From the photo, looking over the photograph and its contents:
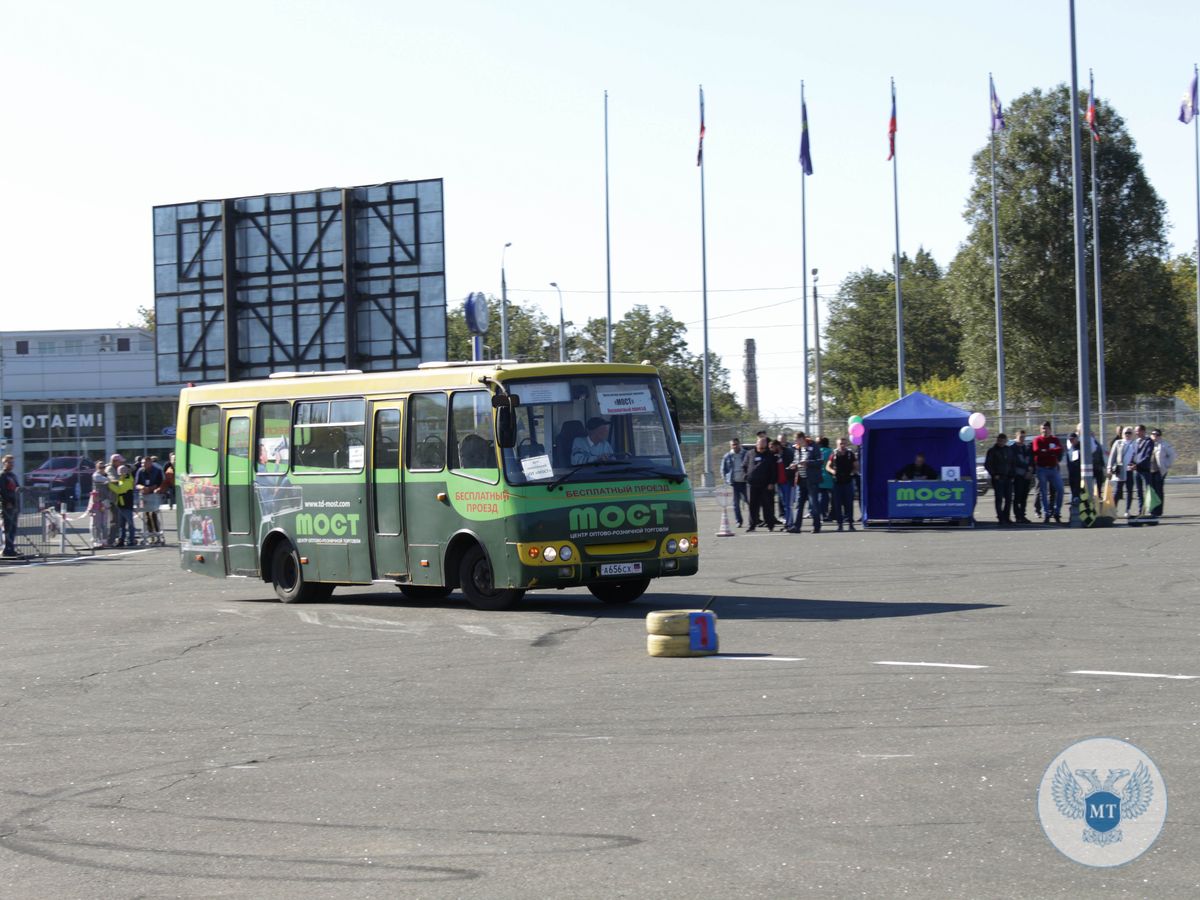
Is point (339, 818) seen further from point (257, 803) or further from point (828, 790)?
point (828, 790)

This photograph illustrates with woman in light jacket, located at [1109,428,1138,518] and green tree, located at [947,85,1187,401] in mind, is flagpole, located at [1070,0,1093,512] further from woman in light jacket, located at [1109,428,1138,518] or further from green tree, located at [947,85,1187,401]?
green tree, located at [947,85,1187,401]

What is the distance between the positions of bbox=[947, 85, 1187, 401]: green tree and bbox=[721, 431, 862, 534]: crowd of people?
35.8 metres

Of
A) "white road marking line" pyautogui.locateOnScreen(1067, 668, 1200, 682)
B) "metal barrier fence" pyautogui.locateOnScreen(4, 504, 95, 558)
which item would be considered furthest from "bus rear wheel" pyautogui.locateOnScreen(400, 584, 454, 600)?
"metal barrier fence" pyautogui.locateOnScreen(4, 504, 95, 558)

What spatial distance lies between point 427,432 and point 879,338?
91.7 metres

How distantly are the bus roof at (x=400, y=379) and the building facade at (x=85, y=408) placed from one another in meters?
52.5

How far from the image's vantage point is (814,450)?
30516mm


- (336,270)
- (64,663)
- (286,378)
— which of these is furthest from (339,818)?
(336,270)

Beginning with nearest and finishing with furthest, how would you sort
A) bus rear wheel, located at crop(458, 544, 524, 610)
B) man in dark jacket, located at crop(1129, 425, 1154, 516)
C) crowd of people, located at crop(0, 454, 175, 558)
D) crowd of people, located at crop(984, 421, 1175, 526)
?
bus rear wheel, located at crop(458, 544, 524, 610) < man in dark jacket, located at crop(1129, 425, 1154, 516) < crowd of people, located at crop(984, 421, 1175, 526) < crowd of people, located at crop(0, 454, 175, 558)

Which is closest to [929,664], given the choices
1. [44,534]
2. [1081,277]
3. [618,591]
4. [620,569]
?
[620,569]

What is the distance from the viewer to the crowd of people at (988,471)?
30609 millimetres

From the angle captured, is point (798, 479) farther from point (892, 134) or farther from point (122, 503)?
point (892, 134)

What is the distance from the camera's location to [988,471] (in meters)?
31.5

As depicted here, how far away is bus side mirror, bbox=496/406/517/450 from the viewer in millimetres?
16484

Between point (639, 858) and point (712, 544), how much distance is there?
21.5 metres
